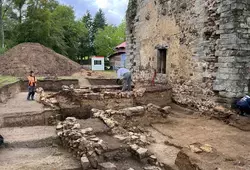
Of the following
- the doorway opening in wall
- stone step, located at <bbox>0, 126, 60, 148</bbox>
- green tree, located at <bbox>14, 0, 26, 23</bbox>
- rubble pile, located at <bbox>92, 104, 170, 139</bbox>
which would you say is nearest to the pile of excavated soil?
green tree, located at <bbox>14, 0, 26, 23</bbox>

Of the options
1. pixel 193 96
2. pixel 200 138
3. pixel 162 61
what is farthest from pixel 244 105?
pixel 162 61

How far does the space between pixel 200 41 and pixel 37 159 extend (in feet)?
23.3

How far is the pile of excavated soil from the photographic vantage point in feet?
76.3

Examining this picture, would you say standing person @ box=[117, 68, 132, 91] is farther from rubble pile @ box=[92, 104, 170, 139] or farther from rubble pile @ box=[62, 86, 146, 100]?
rubble pile @ box=[92, 104, 170, 139]

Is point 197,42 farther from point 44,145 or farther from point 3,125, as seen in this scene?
point 3,125

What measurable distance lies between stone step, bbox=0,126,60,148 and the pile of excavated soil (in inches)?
588

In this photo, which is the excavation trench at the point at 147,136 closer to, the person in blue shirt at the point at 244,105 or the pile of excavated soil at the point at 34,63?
the person in blue shirt at the point at 244,105

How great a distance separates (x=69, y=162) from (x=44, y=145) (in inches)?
68.7

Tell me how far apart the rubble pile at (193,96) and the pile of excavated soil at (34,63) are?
15.1m

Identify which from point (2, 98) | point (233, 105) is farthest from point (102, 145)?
point (2, 98)

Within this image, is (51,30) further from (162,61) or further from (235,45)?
(235,45)

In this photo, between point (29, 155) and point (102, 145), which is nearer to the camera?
point (102, 145)

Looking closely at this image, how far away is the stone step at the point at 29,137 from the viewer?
293 inches

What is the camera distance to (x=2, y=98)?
11.6 m
